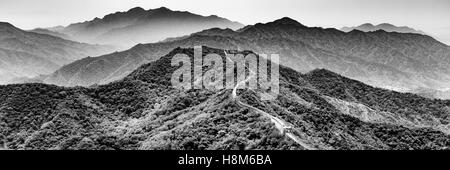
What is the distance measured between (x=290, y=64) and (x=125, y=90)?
118 meters

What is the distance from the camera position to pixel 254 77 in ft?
184

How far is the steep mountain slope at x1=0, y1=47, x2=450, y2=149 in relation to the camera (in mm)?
39656

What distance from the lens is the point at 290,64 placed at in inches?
6772

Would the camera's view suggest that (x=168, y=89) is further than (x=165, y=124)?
Yes

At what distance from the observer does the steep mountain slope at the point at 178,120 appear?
130ft

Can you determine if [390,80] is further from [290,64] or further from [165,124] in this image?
[165,124]

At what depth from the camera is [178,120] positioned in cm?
4750

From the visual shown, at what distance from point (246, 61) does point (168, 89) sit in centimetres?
1498
